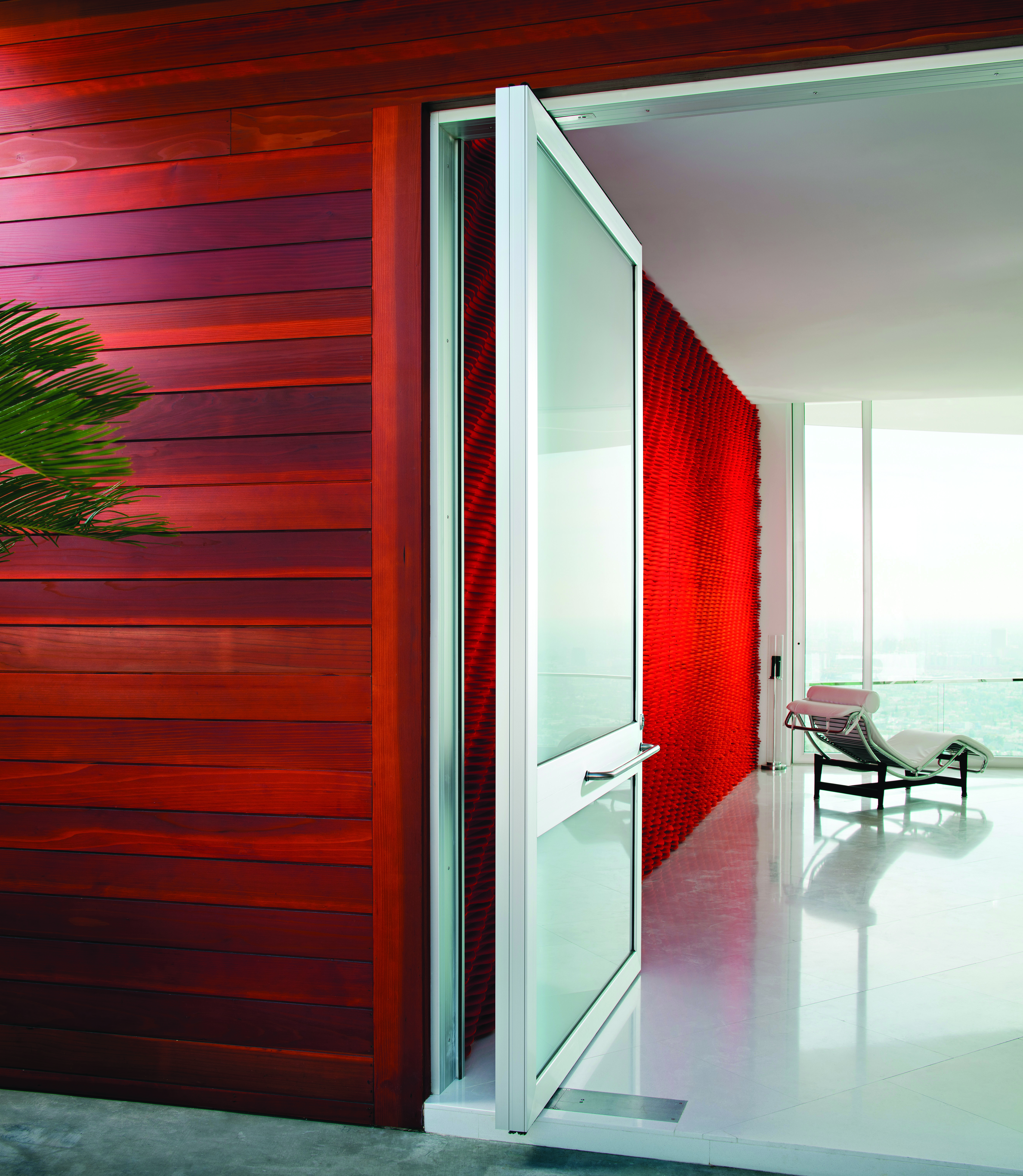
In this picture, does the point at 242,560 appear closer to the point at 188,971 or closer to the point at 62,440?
Answer: the point at 62,440

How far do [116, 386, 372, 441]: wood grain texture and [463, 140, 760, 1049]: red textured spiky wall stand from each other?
1.05 feet

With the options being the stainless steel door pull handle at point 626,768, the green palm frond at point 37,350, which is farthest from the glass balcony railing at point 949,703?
the green palm frond at point 37,350

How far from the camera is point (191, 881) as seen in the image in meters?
2.66

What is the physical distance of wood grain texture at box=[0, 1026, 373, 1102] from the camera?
255cm

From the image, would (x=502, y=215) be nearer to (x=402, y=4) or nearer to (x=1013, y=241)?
(x=402, y=4)

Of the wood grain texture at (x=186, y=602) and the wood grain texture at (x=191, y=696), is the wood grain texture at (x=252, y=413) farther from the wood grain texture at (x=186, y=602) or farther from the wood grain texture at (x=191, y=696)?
the wood grain texture at (x=191, y=696)

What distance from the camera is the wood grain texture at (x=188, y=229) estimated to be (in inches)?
103

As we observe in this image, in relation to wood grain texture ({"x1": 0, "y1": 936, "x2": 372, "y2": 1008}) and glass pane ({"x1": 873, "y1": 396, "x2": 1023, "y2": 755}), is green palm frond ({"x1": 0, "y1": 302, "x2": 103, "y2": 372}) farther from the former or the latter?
glass pane ({"x1": 873, "y1": 396, "x2": 1023, "y2": 755})

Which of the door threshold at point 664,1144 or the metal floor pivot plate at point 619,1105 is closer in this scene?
the door threshold at point 664,1144

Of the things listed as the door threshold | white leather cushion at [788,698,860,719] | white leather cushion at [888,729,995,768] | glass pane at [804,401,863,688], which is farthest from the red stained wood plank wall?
glass pane at [804,401,863,688]

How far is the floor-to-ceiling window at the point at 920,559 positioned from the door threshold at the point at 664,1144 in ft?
22.0

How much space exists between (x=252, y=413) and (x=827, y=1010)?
100 inches

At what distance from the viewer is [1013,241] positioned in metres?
4.75

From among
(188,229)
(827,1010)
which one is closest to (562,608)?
(188,229)
